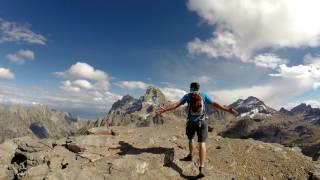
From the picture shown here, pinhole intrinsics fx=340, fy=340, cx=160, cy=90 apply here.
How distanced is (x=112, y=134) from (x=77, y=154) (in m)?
6.12

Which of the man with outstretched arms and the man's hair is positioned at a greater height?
the man's hair

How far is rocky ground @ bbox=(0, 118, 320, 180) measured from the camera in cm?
1927

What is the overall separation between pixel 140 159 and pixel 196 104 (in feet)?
16.6

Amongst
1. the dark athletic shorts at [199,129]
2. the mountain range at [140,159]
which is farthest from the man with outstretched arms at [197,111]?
the mountain range at [140,159]

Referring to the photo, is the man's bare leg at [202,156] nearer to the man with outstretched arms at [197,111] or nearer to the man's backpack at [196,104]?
the man with outstretched arms at [197,111]

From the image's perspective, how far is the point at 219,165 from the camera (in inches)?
877

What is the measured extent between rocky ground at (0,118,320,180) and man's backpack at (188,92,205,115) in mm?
3381

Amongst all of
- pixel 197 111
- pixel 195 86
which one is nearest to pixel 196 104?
pixel 197 111

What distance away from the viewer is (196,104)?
18.5 m

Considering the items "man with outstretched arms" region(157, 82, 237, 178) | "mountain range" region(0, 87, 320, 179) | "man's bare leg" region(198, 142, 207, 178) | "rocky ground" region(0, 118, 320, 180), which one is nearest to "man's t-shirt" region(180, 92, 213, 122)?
"man with outstretched arms" region(157, 82, 237, 178)

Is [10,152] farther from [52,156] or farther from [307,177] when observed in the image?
[307,177]

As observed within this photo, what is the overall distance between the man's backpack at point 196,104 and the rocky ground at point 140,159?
3.38 meters

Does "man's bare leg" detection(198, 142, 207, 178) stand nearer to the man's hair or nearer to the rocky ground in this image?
the rocky ground

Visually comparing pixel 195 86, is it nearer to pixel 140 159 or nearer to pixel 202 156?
pixel 202 156
